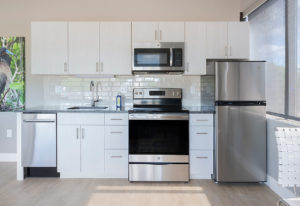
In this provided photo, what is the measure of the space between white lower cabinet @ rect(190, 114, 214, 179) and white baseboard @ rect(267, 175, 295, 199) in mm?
696

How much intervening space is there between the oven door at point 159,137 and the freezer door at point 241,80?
585 mm

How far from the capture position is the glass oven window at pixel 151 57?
12.8 ft

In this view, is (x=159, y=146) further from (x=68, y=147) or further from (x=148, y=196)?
(x=68, y=147)

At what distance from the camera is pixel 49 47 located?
4.02 m

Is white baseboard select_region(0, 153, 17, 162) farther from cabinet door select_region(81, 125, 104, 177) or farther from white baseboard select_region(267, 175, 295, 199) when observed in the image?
white baseboard select_region(267, 175, 295, 199)

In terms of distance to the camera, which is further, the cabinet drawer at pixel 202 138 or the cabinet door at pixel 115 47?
the cabinet door at pixel 115 47

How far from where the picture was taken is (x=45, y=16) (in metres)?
4.55

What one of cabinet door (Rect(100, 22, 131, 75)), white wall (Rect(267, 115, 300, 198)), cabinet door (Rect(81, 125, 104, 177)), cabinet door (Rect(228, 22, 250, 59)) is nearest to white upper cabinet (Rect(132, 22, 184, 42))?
cabinet door (Rect(100, 22, 131, 75))

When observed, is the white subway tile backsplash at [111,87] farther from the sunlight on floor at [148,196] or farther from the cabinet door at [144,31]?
the sunlight on floor at [148,196]

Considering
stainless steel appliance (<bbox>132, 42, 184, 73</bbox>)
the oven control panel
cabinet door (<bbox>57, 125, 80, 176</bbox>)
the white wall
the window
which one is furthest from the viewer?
the oven control panel

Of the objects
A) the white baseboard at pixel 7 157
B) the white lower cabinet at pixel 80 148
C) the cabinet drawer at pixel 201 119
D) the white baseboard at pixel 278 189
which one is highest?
the cabinet drawer at pixel 201 119

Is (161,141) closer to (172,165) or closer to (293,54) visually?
(172,165)

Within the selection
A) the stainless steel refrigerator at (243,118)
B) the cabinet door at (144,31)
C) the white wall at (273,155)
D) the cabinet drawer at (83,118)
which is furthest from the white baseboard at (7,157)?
the white wall at (273,155)

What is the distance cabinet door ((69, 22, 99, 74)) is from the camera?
4012 mm
